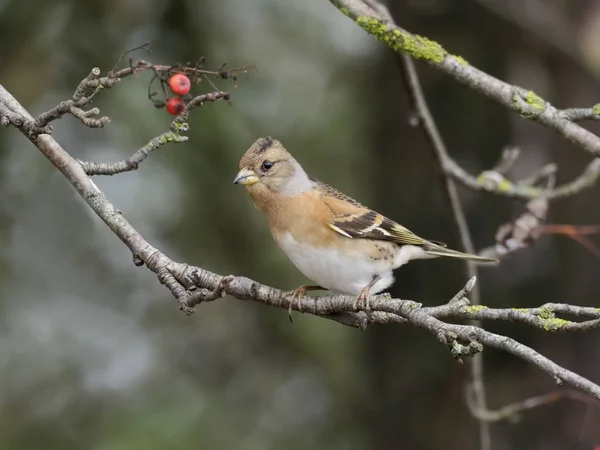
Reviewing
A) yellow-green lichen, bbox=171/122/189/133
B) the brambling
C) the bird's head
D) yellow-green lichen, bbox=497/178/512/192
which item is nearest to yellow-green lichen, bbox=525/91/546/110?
the brambling

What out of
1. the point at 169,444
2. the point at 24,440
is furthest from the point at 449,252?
the point at 24,440

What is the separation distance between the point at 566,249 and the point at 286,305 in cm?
261

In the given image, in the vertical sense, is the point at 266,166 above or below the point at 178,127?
above

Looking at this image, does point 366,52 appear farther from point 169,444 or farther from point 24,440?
point 24,440

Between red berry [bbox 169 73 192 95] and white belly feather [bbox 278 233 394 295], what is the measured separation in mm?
899

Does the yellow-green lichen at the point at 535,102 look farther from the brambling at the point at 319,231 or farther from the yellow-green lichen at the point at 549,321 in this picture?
the yellow-green lichen at the point at 549,321

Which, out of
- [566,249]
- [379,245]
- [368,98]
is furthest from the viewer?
[368,98]

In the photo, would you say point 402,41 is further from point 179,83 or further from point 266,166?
point 179,83

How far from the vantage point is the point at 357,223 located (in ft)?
10.9

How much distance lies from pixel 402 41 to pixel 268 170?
2.49 feet

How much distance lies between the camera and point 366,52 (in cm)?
621

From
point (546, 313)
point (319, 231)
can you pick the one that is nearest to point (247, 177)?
point (319, 231)

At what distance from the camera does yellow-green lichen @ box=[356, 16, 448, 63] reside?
112 inches

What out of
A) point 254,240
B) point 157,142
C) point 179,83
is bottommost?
point 157,142
